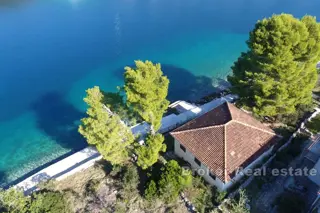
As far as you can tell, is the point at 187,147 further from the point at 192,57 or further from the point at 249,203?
the point at 192,57

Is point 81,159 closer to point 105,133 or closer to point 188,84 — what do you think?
point 105,133

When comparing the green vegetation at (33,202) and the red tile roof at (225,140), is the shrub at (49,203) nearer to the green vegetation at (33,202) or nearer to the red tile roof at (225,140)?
the green vegetation at (33,202)

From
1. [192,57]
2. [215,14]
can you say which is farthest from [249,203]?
[215,14]

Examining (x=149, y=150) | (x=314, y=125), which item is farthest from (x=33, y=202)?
(x=314, y=125)

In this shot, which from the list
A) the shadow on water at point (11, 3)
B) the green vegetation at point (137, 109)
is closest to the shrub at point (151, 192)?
the green vegetation at point (137, 109)

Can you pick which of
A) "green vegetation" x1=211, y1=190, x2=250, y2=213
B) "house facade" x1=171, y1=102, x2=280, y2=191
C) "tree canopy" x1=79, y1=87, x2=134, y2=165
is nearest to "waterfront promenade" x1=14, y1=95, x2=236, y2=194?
"tree canopy" x1=79, y1=87, x2=134, y2=165

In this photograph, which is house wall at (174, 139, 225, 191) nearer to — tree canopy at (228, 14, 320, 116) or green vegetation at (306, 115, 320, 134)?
tree canopy at (228, 14, 320, 116)
